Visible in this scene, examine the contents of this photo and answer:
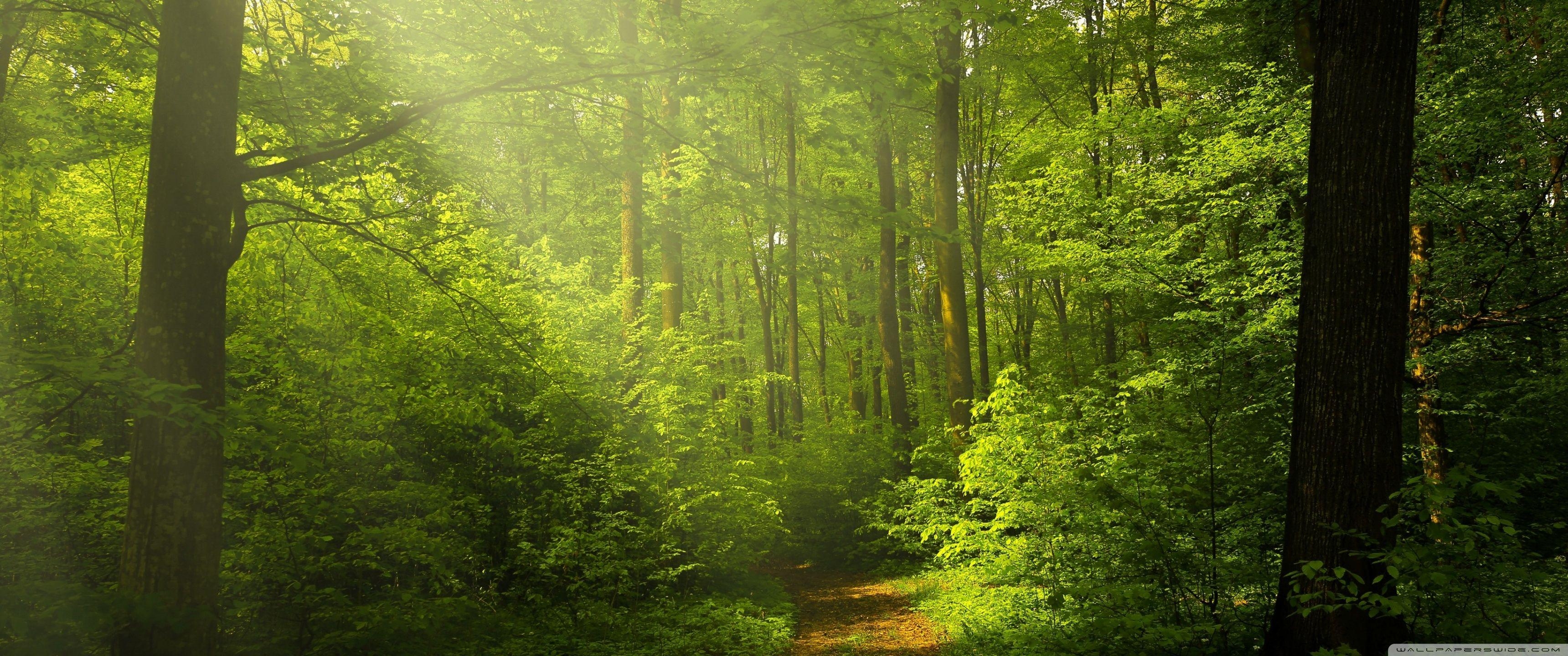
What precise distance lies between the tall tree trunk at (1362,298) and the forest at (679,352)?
0.02m

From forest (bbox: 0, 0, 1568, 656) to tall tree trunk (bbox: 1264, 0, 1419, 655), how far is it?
2 cm

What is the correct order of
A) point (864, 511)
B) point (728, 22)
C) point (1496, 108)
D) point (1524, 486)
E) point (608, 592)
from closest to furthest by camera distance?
point (728, 22), point (1496, 108), point (608, 592), point (1524, 486), point (864, 511)

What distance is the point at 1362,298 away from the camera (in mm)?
4473

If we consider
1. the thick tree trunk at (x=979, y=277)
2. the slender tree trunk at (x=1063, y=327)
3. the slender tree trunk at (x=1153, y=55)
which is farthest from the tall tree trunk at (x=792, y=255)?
the slender tree trunk at (x=1153, y=55)

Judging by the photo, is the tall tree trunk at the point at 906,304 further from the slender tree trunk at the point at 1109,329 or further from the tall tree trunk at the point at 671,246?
the tall tree trunk at the point at 671,246

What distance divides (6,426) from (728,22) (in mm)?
5710

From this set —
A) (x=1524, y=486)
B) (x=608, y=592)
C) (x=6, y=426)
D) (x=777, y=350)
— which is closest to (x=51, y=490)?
(x=6, y=426)

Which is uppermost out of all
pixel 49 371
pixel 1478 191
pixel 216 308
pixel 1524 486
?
pixel 1478 191

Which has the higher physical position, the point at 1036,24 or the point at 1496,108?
the point at 1036,24

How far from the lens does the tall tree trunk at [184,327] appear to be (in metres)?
3.79

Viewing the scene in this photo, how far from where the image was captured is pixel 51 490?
578 cm

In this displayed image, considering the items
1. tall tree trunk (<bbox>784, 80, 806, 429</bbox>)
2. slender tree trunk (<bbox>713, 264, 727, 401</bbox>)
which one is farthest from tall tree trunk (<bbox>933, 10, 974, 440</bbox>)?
slender tree trunk (<bbox>713, 264, 727, 401</bbox>)

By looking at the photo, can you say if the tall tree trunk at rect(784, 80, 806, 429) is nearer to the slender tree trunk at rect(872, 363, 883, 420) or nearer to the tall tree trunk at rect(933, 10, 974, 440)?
the tall tree trunk at rect(933, 10, 974, 440)

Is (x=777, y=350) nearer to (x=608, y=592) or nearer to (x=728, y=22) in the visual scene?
(x=608, y=592)
